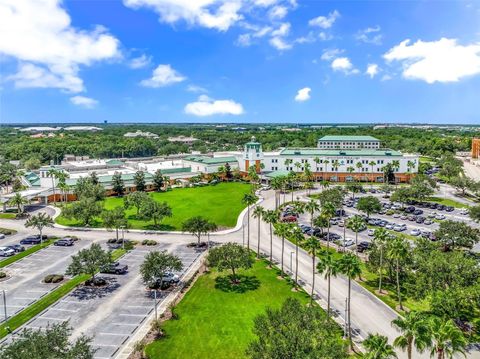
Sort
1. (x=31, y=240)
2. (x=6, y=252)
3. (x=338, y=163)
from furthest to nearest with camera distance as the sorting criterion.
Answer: (x=338, y=163)
(x=31, y=240)
(x=6, y=252)

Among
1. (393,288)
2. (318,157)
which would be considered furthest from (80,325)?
(318,157)

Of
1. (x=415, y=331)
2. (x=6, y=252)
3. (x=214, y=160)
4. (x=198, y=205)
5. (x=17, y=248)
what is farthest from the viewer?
(x=214, y=160)

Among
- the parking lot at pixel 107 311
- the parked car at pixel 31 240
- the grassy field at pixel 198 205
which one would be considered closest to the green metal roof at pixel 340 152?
the grassy field at pixel 198 205

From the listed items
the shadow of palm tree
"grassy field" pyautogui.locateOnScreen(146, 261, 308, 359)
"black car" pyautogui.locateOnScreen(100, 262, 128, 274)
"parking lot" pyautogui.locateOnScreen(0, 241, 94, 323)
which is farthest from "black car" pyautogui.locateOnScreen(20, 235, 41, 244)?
the shadow of palm tree

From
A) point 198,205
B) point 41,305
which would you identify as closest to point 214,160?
point 198,205

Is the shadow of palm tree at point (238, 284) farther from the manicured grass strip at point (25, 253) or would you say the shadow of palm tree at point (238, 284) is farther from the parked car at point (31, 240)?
the parked car at point (31, 240)

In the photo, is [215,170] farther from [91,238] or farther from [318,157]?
[91,238]

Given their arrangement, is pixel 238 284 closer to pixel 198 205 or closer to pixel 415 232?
pixel 415 232
